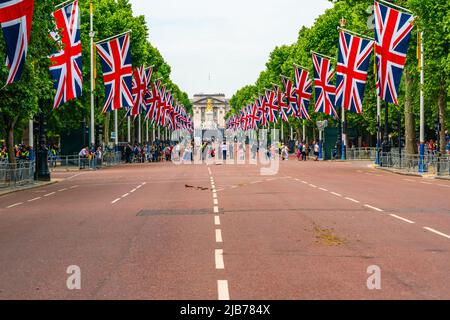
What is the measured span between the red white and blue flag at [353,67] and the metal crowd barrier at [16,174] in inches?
715

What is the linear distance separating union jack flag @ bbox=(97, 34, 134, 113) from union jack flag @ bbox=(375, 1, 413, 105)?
17.3 meters

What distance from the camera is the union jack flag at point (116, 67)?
1848 inches

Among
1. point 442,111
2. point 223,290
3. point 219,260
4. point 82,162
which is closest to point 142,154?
point 82,162

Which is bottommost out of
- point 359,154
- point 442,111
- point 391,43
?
point 359,154

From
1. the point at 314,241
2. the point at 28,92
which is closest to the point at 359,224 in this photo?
the point at 314,241

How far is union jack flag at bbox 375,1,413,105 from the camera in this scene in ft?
113

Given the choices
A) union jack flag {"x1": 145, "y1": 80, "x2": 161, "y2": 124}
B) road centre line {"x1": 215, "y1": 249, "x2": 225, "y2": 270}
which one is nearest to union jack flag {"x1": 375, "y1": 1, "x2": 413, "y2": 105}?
road centre line {"x1": 215, "y1": 249, "x2": 225, "y2": 270}

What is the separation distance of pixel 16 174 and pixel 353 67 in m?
19.4

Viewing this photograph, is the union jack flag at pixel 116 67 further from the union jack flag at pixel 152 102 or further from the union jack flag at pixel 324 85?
the union jack flag at pixel 152 102

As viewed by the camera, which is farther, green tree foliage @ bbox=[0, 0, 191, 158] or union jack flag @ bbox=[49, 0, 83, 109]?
union jack flag @ bbox=[49, 0, 83, 109]

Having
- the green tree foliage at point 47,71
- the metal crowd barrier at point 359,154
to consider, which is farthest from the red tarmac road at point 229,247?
the metal crowd barrier at point 359,154

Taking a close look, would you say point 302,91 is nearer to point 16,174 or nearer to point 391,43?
point 391,43

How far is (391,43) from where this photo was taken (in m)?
34.8

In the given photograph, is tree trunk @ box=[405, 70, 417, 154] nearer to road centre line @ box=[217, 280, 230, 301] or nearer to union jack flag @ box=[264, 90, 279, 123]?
union jack flag @ box=[264, 90, 279, 123]
